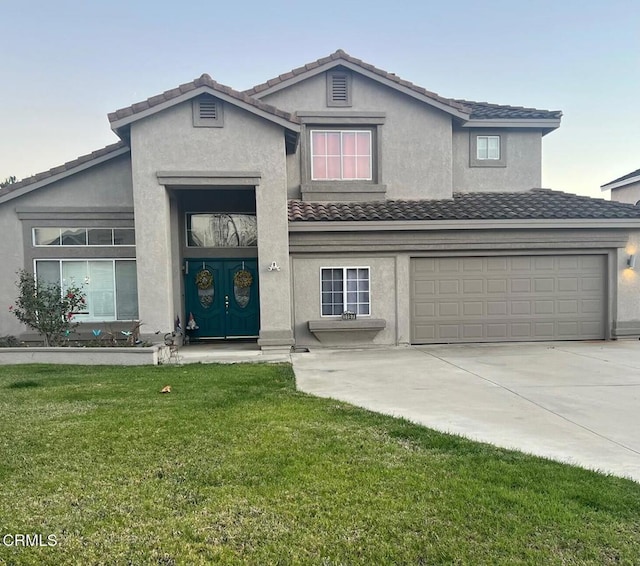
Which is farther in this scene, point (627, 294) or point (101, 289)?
point (627, 294)

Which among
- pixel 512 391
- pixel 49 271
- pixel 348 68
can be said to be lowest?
pixel 512 391

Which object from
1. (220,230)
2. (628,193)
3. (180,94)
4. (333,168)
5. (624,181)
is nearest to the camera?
(180,94)

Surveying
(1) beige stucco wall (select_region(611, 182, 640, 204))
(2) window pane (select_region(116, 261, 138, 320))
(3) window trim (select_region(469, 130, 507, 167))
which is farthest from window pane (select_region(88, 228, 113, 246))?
(1) beige stucco wall (select_region(611, 182, 640, 204))

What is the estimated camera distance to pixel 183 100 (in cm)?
968

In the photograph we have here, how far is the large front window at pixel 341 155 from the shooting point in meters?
12.5

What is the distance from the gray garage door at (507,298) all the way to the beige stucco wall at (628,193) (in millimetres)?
10549

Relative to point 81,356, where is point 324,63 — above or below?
above

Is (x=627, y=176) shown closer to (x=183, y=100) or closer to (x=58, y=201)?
(x=183, y=100)

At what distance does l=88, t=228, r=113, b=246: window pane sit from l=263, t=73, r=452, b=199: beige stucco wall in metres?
5.15

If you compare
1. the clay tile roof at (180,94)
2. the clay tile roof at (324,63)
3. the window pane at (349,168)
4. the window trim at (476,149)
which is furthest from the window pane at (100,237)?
the window trim at (476,149)

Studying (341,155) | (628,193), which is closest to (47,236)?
(341,155)

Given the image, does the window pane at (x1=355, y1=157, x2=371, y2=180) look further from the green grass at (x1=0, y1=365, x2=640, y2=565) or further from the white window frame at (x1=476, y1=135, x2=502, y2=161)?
the green grass at (x1=0, y1=365, x2=640, y2=565)

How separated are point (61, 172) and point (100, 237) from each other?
186 cm

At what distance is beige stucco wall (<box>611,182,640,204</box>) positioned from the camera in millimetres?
19453
